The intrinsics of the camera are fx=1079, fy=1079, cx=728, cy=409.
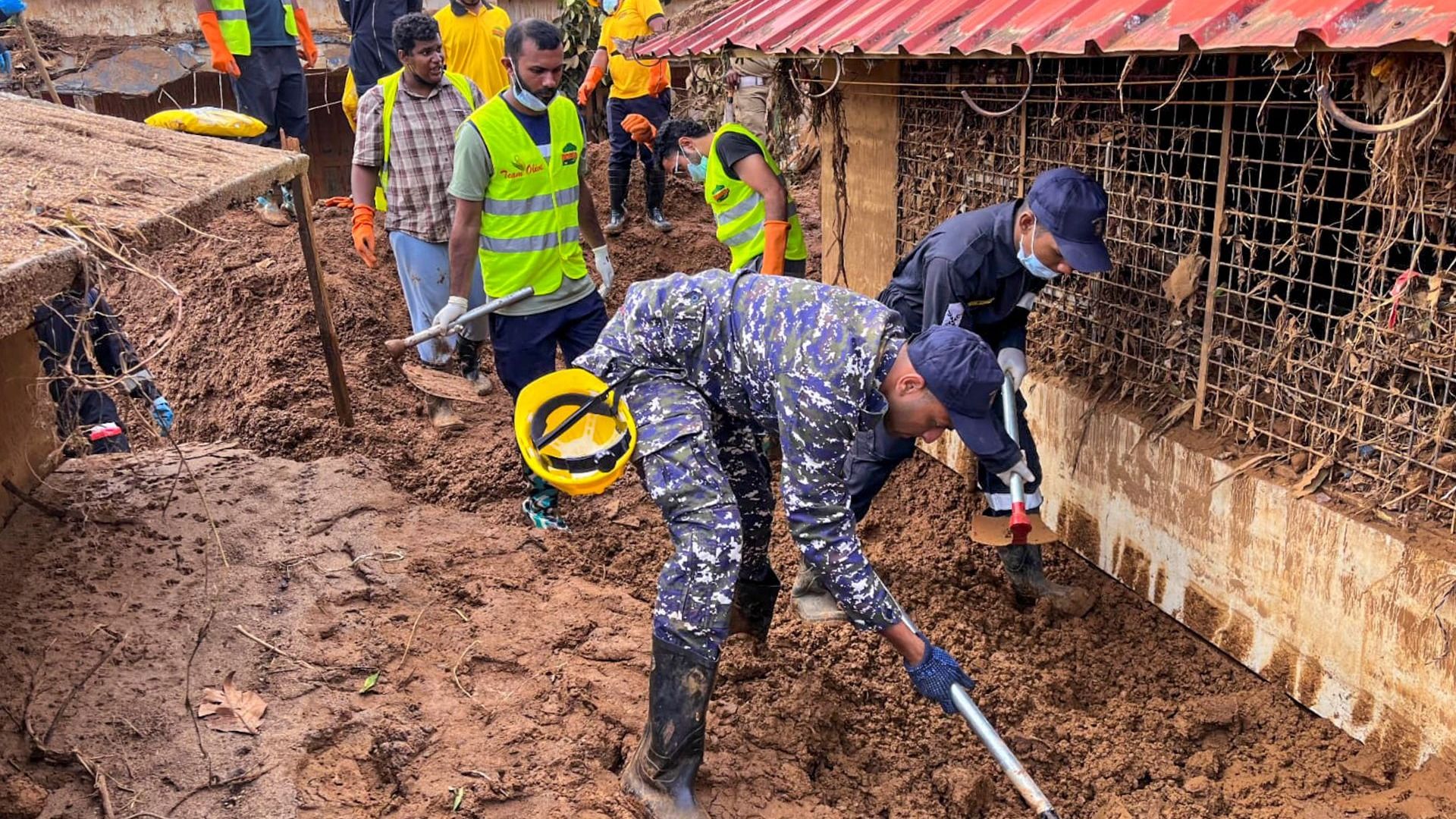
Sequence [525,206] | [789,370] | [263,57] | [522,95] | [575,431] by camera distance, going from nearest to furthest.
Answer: [789,370]
[575,431]
[522,95]
[525,206]
[263,57]

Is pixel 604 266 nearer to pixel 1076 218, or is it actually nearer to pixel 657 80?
pixel 1076 218

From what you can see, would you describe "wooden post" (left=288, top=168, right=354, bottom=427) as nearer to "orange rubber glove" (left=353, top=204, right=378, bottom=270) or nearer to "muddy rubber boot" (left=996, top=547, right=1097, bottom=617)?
"orange rubber glove" (left=353, top=204, right=378, bottom=270)

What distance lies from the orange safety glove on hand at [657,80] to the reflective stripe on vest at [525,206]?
160 inches

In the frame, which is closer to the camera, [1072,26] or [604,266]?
[1072,26]

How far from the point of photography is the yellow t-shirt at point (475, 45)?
7418mm

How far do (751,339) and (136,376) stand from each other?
10.4 ft

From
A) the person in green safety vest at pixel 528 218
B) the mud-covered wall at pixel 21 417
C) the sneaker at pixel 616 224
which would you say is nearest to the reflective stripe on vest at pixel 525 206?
the person in green safety vest at pixel 528 218

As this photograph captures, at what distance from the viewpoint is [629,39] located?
8.33 m

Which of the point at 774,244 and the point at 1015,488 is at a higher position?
the point at 774,244

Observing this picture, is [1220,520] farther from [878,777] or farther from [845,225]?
[845,225]

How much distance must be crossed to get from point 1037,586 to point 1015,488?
79cm

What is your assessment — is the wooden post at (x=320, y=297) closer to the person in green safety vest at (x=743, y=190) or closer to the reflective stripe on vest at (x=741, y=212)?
the person in green safety vest at (x=743, y=190)

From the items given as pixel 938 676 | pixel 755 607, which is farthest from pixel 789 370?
pixel 755 607

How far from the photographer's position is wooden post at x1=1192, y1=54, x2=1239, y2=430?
3.52 m
